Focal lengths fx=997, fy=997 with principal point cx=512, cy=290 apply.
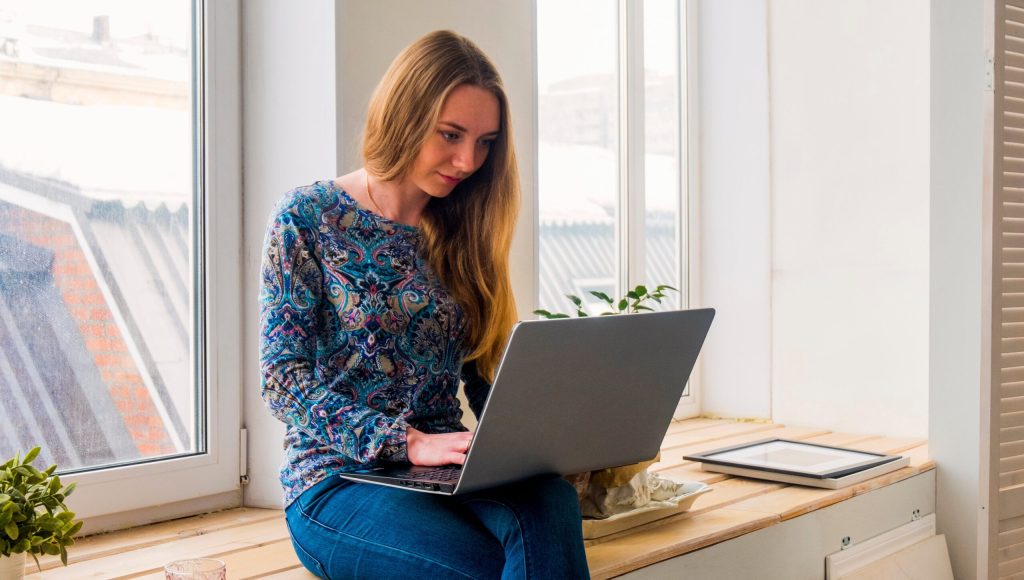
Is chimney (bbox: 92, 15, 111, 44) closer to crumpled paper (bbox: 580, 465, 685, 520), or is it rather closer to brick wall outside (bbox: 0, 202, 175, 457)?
brick wall outside (bbox: 0, 202, 175, 457)

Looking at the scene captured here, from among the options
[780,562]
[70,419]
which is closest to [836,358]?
[780,562]

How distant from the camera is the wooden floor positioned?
152cm

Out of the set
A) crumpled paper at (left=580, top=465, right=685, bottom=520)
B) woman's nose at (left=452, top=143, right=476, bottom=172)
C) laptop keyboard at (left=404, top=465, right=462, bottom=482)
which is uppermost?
woman's nose at (left=452, top=143, right=476, bottom=172)

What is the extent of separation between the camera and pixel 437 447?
1374 mm

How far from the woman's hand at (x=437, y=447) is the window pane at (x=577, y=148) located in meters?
1.30

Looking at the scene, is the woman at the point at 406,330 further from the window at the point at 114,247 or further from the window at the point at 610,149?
the window at the point at 610,149

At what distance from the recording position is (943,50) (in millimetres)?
2438

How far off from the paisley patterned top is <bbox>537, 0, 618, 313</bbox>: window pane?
3.61ft

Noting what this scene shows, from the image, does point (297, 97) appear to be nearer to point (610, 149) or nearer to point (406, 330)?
point (406, 330)

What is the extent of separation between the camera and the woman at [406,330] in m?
1.33

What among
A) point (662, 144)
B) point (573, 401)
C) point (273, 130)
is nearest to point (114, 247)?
point (273, 130)

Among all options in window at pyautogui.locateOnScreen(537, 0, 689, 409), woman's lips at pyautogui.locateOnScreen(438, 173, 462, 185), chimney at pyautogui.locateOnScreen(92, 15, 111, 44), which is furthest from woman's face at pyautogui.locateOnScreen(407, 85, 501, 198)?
window at pyautogui.locateOnScreen(537, 0, 689, 409)

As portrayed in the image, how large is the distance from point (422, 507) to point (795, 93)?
209 cm

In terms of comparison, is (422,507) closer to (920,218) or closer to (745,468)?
(745,468)
